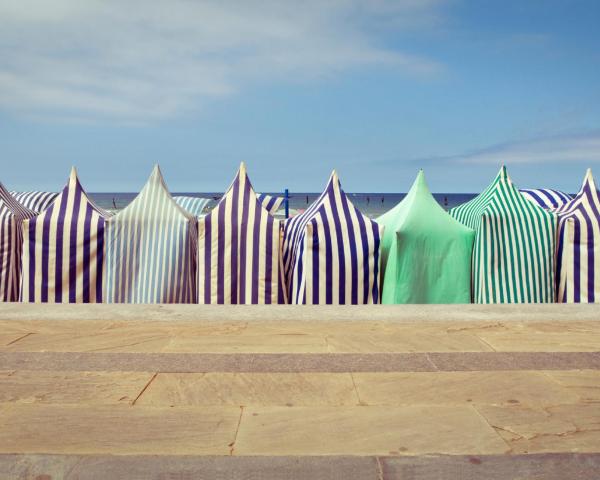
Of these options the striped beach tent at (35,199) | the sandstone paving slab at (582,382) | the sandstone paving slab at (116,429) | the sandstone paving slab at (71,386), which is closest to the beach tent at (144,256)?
the sandstone paving slab at (71,386)

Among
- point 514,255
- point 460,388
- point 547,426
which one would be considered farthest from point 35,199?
point 547,426

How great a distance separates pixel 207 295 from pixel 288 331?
1.78 metres

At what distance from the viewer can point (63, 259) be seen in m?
5.78

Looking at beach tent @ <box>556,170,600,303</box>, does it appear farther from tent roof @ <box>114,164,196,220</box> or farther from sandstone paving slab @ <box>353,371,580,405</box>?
tent roof @ <box>114,164,196,220</box>

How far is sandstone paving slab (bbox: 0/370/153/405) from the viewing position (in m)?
2.99

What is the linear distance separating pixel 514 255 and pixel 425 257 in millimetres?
926

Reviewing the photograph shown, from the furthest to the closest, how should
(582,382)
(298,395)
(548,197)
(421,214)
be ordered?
(548,197) < (421,214) < (582,382) < (298,395)

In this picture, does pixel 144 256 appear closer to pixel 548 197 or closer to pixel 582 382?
pixel 582 382

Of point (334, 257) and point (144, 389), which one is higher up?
point (334, 257)

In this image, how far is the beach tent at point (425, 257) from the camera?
580 cm

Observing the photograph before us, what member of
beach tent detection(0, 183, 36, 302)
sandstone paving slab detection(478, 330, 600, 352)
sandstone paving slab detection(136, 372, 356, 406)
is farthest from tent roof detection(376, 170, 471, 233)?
beach tent detection(0, 183, 36, 302)

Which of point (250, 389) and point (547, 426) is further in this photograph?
point (250, 389)

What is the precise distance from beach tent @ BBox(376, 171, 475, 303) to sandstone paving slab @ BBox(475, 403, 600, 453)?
9.53ft

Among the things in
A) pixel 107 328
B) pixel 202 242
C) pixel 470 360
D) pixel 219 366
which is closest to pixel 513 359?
pixel 470 360
